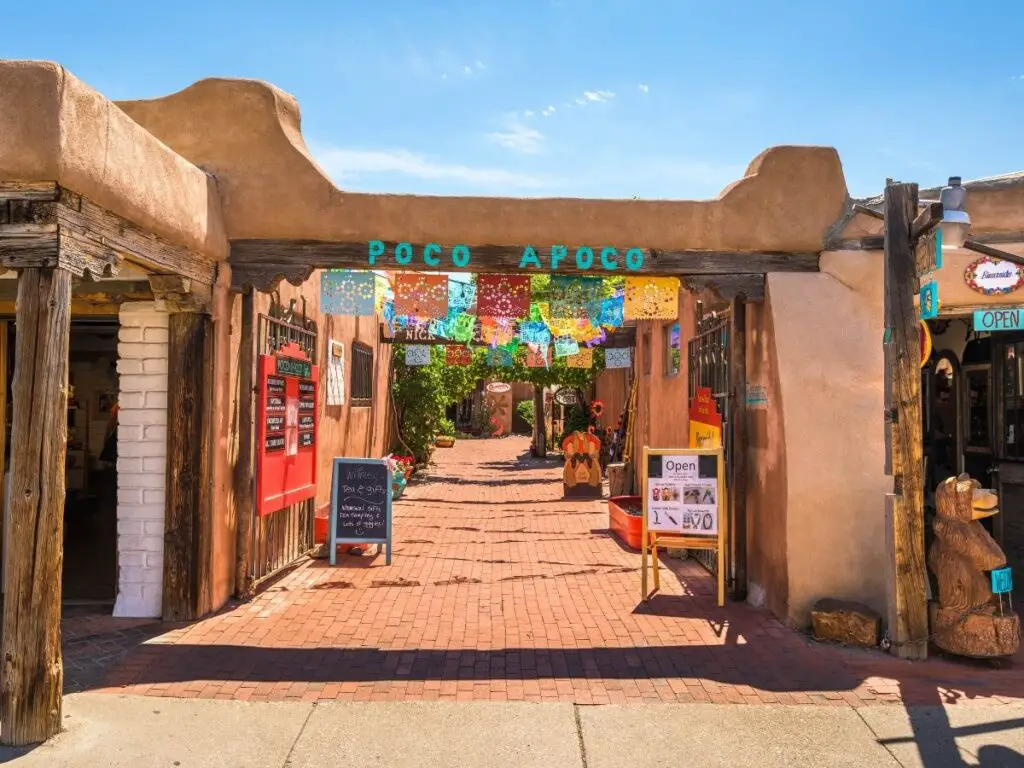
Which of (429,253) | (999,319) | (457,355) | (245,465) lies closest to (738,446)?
(999,319)

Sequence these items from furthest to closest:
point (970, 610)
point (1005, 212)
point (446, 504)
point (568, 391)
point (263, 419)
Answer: point (568, 391), point (446, 504), point (263, 419), point (1005, 212), point (970, 610)

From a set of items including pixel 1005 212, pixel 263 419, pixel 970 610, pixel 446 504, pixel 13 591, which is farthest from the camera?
pixel 446 504

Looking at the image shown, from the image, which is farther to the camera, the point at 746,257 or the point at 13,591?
the point at 746,257

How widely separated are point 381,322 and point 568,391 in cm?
1132

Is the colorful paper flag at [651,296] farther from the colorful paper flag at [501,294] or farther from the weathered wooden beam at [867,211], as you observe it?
the weathered wooden beam at [867,211]

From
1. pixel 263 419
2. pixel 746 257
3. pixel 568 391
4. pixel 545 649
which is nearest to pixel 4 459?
pixel 263 419

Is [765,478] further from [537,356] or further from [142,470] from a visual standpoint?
[537,356]

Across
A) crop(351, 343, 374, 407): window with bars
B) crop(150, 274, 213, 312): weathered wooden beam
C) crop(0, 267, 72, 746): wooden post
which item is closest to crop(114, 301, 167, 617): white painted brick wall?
crop(150, 274, 213, 312): weathered wooden beam

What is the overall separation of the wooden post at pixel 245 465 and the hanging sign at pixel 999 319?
6.22m

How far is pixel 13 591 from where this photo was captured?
4059mm

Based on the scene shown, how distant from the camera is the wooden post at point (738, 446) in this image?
284 inches

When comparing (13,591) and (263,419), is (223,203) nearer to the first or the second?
(263,419)

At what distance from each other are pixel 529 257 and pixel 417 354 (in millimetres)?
9802

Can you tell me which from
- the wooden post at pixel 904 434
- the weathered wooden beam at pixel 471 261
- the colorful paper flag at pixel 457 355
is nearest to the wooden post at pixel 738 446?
the weathered wooden beam at pixel 471 261
